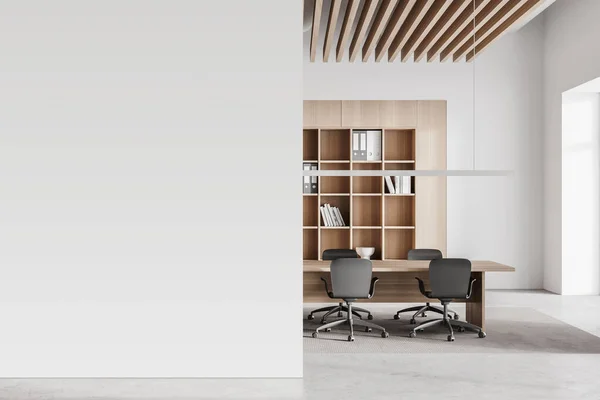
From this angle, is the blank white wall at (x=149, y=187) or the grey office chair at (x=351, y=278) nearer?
the blank white wall at (x=149, y=187)

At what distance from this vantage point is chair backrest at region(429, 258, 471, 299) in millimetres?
6156

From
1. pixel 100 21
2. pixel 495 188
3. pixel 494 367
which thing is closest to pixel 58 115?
pixel 100 21

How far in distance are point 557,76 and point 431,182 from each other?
2296 mm

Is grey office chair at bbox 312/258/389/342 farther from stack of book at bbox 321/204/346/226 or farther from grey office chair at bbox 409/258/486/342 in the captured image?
stack of book at bbox 321/204/346/226

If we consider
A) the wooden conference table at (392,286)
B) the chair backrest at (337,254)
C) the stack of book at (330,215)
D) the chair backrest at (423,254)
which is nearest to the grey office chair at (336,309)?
the chair backrest at (337,254)

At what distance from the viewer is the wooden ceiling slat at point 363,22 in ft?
20.8

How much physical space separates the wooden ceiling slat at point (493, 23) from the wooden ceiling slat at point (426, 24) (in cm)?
55

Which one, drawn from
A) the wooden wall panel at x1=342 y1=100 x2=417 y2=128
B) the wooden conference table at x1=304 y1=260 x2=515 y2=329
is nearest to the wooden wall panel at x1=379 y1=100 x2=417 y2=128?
the wooden wall panel at x1=342 y1=100 x2=417 y2=128

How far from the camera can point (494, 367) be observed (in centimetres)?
507

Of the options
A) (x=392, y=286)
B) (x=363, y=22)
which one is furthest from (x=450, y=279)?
(x=363, y=22)

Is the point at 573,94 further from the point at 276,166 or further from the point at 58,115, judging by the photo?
the point at 58,115

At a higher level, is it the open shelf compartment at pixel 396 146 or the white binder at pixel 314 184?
the open shelf compartment at pixel 396 146

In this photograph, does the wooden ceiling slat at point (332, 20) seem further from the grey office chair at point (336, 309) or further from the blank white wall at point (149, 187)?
the grey office chair at point (336, 309)

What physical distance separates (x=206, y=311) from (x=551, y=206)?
643 centimetres
